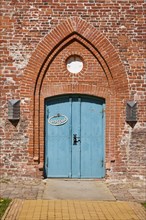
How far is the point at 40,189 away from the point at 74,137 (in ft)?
7.00

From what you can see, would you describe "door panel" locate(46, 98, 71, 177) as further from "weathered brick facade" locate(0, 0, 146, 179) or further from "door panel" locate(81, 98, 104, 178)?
"door panel" locate(81, 98, 104, 178)

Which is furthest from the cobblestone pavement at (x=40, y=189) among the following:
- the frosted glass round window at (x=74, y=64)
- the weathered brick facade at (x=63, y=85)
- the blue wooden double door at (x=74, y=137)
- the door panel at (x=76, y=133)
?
the frosted glass round window at (x=74, y=64)

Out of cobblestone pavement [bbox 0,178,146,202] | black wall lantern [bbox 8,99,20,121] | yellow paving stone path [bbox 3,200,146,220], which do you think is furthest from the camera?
black wall lantern [bbox 8,99,20,121]

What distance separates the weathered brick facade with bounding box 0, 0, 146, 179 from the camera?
34.6 ft

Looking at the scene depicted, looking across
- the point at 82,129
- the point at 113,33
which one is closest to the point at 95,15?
the point at 113,33

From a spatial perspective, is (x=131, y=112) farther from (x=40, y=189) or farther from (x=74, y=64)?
(x=40, y=189)

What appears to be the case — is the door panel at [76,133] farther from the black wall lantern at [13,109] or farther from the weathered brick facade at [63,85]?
the black wall lantern at [13,109]

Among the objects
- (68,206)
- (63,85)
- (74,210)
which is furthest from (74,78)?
(74,210)

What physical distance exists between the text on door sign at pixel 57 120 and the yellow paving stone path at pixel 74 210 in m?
3.15

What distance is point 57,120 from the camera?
10.8m

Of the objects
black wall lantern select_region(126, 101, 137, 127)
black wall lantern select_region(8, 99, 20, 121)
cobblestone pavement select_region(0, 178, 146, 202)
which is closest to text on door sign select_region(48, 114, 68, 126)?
black wall lantern select_region(8, 99, 20, 121)

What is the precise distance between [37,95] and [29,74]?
2.25 feet

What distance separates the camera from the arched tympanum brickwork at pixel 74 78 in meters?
10.6

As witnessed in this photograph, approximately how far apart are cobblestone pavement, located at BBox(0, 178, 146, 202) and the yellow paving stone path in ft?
1.92
